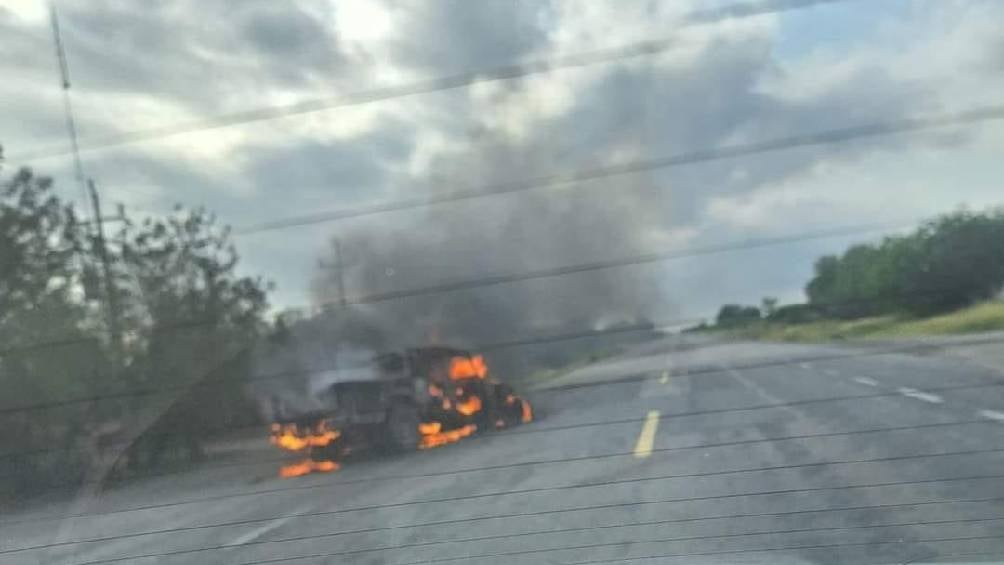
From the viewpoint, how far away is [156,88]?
4848 millimetres

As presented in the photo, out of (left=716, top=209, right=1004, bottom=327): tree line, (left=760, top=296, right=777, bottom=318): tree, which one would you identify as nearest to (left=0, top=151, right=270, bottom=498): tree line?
(left=760, top=296, right=777, bottom=318): tree

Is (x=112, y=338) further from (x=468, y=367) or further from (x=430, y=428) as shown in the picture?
(x=468, y=367)

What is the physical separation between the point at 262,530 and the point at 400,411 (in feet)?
2.93

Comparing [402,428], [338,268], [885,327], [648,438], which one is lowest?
[648,438]

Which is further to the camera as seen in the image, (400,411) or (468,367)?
(400,411)

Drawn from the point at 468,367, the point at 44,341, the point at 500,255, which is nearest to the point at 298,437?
the point at 468,367

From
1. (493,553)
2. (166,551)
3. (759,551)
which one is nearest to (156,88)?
(166,551)

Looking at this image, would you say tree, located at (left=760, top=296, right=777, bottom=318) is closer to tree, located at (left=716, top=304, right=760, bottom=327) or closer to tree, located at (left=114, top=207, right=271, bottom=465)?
tree, located at (left=716, top=304, right=760, bottom=327)

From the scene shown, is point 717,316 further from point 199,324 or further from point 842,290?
point 199,324

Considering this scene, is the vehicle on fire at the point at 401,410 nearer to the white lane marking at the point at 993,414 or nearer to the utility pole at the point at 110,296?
the utility pole at the point at 110,296

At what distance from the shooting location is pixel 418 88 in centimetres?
462

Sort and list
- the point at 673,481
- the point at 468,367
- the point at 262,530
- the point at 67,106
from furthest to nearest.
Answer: the point at 67,106 → the point at 262,530 → the point at 468,367 → the point at 673,481

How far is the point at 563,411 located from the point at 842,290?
1.38 metres

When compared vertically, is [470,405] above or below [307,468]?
above
